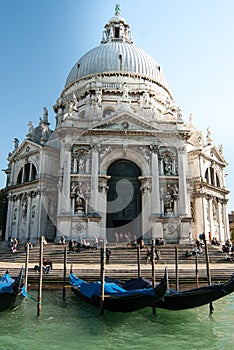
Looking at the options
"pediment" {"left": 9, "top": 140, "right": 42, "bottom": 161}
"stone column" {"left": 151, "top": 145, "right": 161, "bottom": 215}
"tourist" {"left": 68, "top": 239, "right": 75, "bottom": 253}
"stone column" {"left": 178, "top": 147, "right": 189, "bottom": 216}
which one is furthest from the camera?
"pediment" {"left": 9, "top": 140, "right": 42, "bottom": 161}

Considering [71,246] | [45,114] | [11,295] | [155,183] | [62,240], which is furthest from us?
[45,114]

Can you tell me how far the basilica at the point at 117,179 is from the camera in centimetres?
2239

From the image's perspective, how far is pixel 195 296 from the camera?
8812mm

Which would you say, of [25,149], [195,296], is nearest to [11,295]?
[195,296]

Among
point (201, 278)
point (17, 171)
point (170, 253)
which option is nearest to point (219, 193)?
point (170, 253)

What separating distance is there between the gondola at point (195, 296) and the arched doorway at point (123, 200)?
13.8m

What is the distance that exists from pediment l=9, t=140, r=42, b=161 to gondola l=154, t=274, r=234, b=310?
20094mm

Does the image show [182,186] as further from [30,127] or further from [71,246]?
[30,127]

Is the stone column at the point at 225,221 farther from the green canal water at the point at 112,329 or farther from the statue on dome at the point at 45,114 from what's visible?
the statue on dome at the point at 45,114

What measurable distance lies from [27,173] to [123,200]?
1002 centimetres

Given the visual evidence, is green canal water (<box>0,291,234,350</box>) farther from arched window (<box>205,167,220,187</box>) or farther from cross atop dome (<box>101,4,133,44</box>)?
cross atop dome (<box>101,4,133,44</box>)

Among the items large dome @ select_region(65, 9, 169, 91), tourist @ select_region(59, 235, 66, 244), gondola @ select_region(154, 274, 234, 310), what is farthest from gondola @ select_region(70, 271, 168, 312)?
large dome @ select_region(65, 9, 169, 91)

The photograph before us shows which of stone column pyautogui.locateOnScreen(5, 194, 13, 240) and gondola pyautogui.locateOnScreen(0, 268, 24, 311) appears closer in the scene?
gondola pyautogui.locateOnScreen(0, 268, 24, 311)

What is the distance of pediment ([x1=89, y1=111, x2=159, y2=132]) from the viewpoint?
78.5 ft
